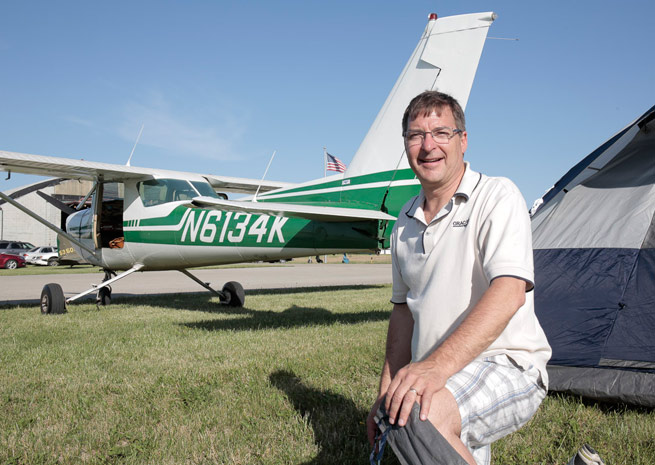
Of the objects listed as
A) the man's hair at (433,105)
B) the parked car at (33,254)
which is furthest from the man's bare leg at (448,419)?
the parked car at (33,254)

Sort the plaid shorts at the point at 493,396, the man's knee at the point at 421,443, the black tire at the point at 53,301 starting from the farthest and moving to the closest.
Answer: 1. the black tire at the point at 53,301
2. the plaid shorts at the point at 493,396
3. the man's knee at the point at 421,443

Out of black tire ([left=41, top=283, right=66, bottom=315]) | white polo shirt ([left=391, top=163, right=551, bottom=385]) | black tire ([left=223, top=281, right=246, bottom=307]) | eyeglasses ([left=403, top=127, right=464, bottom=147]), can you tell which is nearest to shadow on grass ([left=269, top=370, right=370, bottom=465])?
white polo shirt ([left=391, top=163, right=551, bottom=385])

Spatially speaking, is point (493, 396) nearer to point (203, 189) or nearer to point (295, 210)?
point (295, 210)

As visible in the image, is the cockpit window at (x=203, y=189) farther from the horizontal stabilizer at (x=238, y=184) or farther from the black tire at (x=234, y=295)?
the horizontal stabilizer at (x=238, y=184)

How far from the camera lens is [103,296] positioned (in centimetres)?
948

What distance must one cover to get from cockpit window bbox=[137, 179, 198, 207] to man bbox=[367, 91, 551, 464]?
296 inches

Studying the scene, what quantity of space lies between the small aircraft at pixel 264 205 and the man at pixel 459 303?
4.03 m

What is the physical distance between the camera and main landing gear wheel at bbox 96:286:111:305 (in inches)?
371

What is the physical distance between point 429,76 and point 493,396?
235 inches

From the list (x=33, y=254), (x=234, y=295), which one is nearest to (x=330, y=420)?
(x=234, y=295)

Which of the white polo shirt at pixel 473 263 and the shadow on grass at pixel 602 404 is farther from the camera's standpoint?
the shadow on grass at pixel 602 404

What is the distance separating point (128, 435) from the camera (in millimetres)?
2775

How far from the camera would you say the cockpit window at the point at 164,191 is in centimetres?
894

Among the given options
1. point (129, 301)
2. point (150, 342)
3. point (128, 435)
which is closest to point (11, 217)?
point (129, 301)
